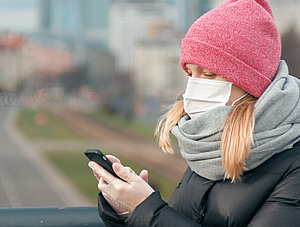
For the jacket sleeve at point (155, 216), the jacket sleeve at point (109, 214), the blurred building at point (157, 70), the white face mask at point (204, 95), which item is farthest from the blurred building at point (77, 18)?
the jacket sleeve at point (155, 216)

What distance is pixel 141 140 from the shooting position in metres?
41.4

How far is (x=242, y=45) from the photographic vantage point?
1215 mm

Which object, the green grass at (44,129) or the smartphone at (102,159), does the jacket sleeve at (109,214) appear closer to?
the smartphone at (102,159)

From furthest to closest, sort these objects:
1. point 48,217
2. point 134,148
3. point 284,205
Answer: point 134,148 < point 48,217 < point 284,205

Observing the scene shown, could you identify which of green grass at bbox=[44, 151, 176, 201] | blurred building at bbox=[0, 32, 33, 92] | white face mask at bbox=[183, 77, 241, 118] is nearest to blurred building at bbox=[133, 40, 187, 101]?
blurred building at bbox=[0, 32, 33, 92]

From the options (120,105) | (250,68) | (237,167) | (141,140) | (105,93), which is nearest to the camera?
(237,167)

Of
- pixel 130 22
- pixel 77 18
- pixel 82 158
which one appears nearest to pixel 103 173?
pixel 82 158

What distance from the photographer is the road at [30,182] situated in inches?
617

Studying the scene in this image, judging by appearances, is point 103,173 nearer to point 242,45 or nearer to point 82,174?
point 242,45

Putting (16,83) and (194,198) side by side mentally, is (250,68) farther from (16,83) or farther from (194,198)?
(16,83)

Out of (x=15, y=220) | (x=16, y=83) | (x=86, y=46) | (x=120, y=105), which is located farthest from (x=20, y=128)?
(x=15, y=220)

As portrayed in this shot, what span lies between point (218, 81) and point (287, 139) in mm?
243

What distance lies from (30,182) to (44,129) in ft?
80.0

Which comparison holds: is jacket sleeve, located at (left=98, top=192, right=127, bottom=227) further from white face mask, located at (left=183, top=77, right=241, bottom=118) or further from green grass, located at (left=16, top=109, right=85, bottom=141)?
green grass, located at (left=16, top=109, right=85, bottom=141)
